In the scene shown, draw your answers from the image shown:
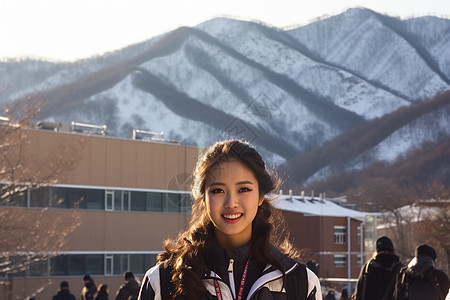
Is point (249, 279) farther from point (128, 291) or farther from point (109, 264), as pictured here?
point (109, 264)

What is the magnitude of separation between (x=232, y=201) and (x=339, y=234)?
7377cm

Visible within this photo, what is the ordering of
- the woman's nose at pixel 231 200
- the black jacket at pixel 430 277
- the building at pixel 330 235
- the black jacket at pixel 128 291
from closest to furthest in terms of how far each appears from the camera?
the woman's nose at pixel 231 200, the black jacket at pixel 430 277, the black jacket at pixel 128 291, the building at pixel 330 235

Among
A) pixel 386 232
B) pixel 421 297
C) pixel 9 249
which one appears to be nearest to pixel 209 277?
pixel 421 297

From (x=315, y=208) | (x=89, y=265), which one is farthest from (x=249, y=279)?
(x=315, y=208)

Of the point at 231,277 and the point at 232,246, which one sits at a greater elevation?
the point at 232,246

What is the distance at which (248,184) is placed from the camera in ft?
12.5

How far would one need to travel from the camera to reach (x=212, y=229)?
152 inches

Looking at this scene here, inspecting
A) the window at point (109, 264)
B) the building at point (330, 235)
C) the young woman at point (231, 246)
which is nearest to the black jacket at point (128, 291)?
the young woman at point (231, 246)

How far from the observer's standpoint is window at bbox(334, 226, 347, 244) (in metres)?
75.7

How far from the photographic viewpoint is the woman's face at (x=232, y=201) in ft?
12.3

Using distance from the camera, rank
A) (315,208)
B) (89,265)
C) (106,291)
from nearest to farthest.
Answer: (106,291)
(89,265)
(315,208)

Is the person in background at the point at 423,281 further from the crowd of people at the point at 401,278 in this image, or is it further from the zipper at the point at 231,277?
the zipper at the point at 231,277

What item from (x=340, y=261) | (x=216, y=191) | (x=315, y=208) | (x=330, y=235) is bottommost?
(x=340, y=261)

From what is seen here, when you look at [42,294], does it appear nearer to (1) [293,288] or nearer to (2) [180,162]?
(2) [180,162]
